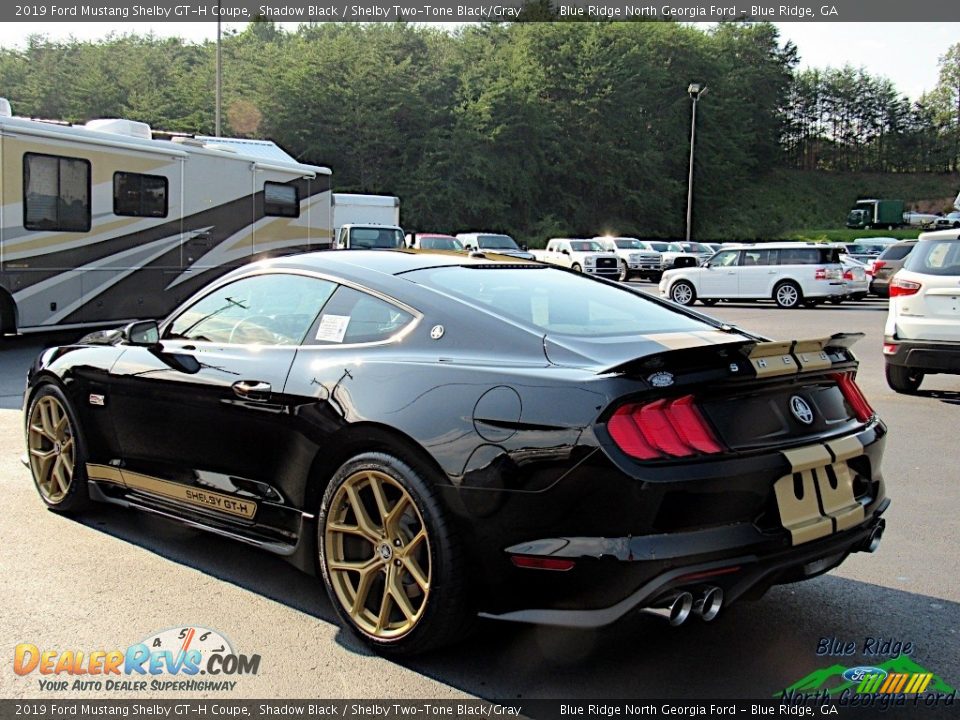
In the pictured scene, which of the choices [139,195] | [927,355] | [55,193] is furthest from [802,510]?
[139,195]

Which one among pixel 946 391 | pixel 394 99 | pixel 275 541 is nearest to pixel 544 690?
pixel 275 541

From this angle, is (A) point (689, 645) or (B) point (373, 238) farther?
(B) point (373, 238)

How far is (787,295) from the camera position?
82.7 ft

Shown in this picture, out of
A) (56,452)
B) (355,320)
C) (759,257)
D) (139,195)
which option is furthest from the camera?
(759,257)

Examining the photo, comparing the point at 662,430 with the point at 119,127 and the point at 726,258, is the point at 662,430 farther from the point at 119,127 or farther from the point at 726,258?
the point at 726,258

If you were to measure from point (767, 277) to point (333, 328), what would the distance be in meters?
22.8

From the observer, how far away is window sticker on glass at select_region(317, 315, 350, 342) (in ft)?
13.5

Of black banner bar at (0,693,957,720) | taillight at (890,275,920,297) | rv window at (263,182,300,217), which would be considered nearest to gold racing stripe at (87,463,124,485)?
black banner bar at (0,693,957,720)

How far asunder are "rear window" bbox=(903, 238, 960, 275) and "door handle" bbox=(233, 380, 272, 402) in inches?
301

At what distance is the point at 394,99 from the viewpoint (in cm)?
6806

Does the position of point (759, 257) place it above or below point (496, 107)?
below

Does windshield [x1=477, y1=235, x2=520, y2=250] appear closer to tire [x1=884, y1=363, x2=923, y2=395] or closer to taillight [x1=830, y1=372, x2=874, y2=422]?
tire [x1=884, y1=363, x2=923, y2=395]

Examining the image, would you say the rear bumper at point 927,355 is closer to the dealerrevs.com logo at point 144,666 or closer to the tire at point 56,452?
the tire at point 56,452

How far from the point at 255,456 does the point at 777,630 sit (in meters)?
2.23
